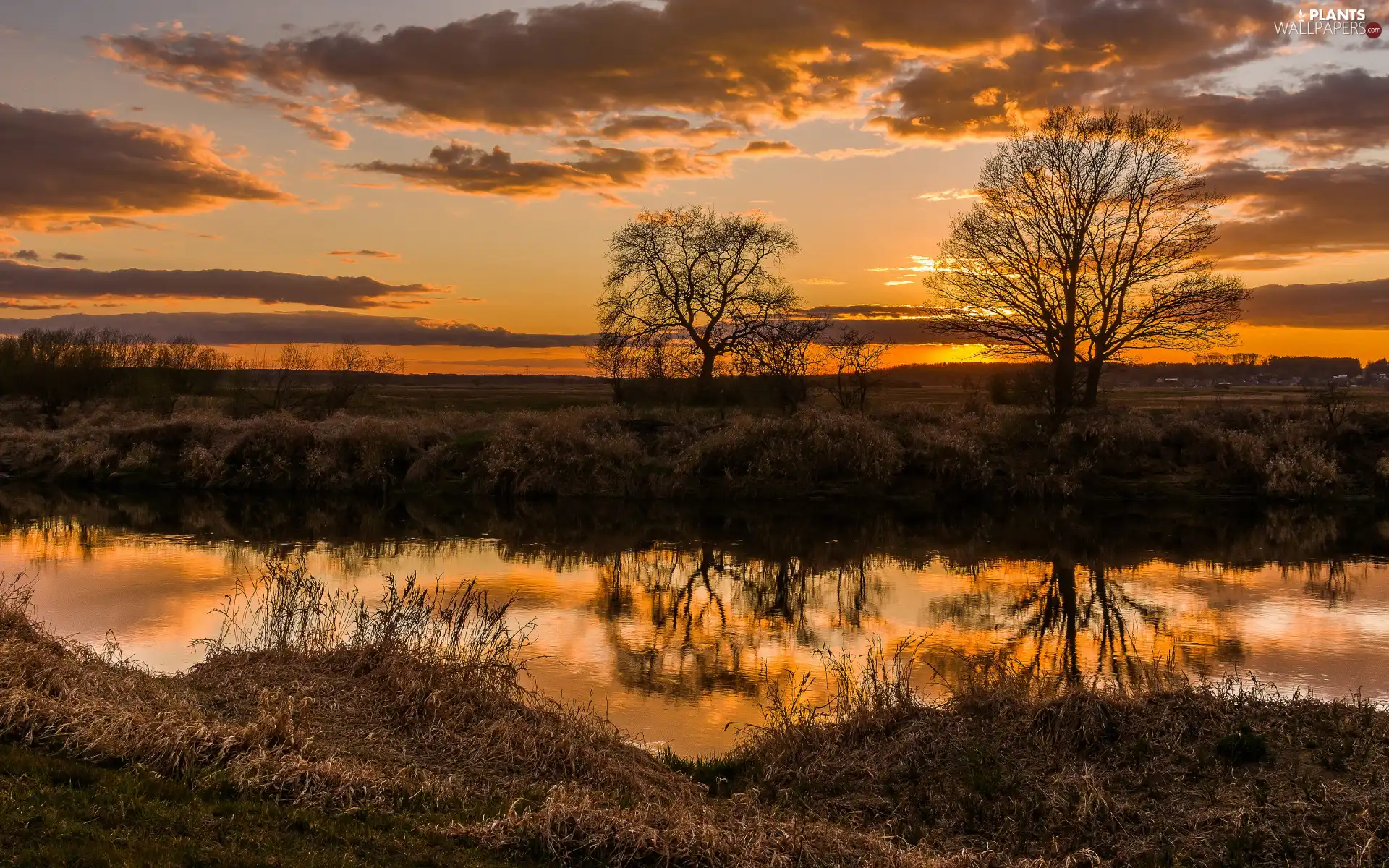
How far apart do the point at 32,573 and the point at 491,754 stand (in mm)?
15497

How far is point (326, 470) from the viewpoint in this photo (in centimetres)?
3556

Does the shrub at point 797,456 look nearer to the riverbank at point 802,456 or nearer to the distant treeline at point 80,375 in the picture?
the riverbank at point 802,456

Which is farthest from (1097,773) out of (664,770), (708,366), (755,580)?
(708,366)

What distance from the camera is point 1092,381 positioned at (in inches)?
1459

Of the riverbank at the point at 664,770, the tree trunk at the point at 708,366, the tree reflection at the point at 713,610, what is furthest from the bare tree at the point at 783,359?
the riverbank at the point at 664,770

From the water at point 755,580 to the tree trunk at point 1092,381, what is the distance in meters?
6.44

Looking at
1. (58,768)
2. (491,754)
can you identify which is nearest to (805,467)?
(491,754)

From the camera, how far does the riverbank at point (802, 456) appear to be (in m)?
33.3

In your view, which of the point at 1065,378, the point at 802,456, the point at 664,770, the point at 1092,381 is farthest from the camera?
the point at 1065,378

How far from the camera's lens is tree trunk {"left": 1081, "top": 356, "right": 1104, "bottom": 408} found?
37.1 metres

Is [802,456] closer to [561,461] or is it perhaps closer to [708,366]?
[561,461]

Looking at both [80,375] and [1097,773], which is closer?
[1097,773]

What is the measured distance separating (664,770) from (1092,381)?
31863 millimetres

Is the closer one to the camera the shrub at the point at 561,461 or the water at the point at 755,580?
the water at the point at 755,580
